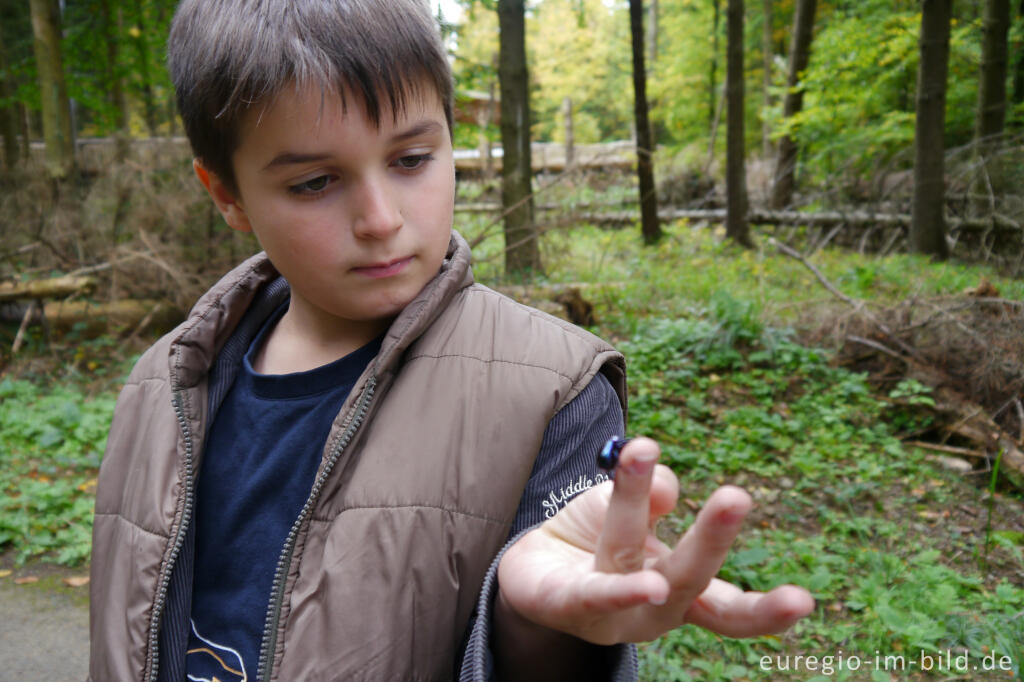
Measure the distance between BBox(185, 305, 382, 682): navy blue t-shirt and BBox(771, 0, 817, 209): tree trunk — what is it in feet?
39.4

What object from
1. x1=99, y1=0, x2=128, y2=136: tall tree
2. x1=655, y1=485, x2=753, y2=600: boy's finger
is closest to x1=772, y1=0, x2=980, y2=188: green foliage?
x1=99, y1=0, x2=128, y2=136: tall tree

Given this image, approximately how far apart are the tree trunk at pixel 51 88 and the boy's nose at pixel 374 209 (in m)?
7.73

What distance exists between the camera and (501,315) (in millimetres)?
1349

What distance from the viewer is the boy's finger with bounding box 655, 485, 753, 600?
68 cm

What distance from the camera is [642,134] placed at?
10.8 m

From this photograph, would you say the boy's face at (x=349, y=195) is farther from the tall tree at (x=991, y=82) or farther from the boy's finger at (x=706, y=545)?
the tall tree at (x=991, y=82)

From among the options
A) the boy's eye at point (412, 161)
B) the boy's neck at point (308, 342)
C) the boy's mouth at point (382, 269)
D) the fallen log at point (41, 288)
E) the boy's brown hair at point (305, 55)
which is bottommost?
the fallen log at point (41, 288)

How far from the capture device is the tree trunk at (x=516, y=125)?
7027 millimetres

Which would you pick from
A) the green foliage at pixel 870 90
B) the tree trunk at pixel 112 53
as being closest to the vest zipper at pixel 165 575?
the tree trunk at pixel 112 53

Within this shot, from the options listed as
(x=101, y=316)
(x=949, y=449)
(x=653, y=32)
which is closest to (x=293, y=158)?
(x=949, y=449)

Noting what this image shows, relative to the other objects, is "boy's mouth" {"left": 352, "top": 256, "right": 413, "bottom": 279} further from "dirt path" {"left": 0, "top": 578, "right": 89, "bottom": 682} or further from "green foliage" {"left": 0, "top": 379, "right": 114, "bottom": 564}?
"green foliage" {"left": 0, "top": 379, "right": 114, "bottom": 564}

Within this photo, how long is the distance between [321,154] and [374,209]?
0.12 meters

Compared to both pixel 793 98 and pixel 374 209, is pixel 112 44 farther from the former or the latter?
pixel 793 98

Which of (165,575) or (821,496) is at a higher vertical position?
(165,575)
